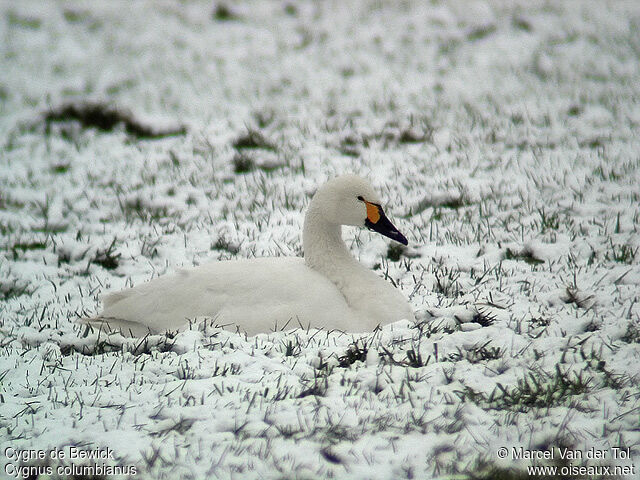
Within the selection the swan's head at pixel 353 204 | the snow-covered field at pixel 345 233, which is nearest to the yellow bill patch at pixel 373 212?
the swan's head at pixel 353 204

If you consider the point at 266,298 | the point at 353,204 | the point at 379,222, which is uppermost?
the point at 353,204

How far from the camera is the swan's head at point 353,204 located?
4.39m

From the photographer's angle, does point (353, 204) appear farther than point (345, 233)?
No

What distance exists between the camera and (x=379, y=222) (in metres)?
4.42

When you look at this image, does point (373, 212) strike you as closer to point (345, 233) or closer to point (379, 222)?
point (379, 222)

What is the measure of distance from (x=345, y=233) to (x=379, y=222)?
1.66 meters

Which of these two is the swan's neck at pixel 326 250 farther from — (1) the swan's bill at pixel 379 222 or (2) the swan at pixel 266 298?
(1) the swan's bill at pixel 379 222

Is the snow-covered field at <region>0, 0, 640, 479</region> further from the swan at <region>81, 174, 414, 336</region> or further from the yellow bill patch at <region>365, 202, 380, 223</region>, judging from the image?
the yellow bill patch at <region>365, 202, 380, 223</region>

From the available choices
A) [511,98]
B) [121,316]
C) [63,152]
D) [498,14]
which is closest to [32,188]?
[63,152]

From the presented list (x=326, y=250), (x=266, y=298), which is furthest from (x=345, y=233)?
(x=266, y=298)

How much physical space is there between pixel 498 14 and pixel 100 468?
14062 millimetres

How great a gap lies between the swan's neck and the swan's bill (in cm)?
25

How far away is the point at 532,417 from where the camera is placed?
3084 mm

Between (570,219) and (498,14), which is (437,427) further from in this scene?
(498,14)
